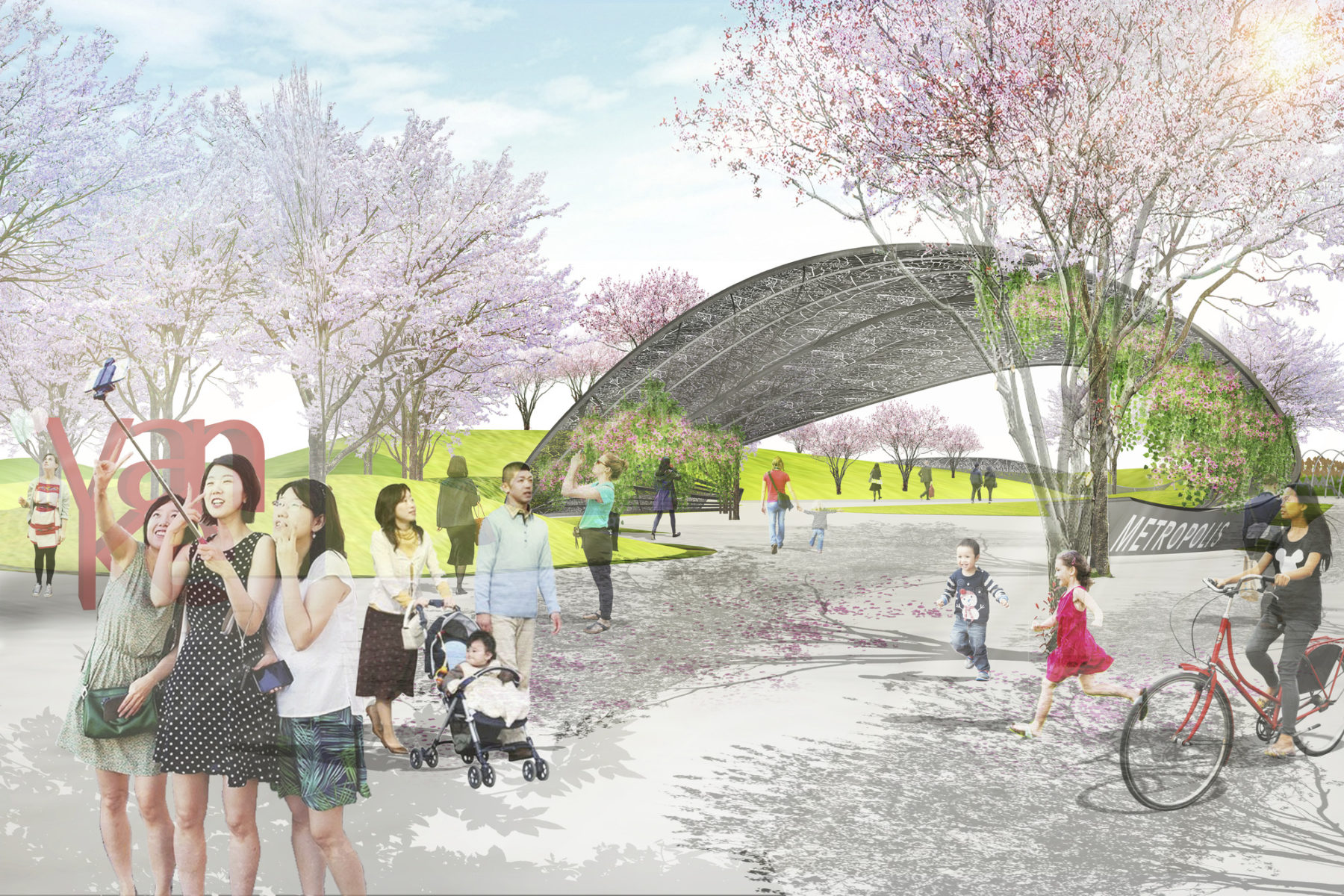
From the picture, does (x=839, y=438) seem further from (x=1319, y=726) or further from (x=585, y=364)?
(x=1319, y=726)

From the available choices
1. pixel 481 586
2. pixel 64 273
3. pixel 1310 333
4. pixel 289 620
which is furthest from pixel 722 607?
pixel 64 273

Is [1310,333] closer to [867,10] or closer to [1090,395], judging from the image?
[1090,395]

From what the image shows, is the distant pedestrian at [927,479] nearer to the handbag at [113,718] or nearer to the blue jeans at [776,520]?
the blue jeans at [776,520]

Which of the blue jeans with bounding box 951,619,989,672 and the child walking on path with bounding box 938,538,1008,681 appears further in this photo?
the blue jeans with bounding box 951,619,989,672

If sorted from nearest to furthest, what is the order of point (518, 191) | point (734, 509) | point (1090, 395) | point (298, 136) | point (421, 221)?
point (1090, 395) < point (298, 136) < point (421, 221) < point (518, 191) < point (734, 509)

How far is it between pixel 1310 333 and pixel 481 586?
989 centimetres

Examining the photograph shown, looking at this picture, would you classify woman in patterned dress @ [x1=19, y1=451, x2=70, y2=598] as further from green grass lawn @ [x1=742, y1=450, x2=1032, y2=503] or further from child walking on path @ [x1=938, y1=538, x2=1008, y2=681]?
green grass lawn @ [x1=742, y1=450, x2=1032, y2=503]

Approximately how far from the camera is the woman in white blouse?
4.84 metres

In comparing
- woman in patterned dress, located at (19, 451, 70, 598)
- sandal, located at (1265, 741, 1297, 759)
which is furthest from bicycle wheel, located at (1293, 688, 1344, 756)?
woman in patterned dress, located at (19, 451, 70, 598)

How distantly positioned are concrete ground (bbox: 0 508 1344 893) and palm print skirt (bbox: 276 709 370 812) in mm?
850

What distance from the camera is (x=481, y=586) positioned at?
16.8 ft

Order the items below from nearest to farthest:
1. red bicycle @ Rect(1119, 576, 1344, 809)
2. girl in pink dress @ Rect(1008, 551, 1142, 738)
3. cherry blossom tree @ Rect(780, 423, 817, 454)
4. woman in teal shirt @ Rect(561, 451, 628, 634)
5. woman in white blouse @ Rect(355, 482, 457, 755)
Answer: red bicycle @ Rect(1119, 576, 1344, 809) < woman in white blouse @ Rect(355, 482, 457, 755) < girl in pink dress @ Rect(1008, 551, 1142, 738) < woman in teal shirt @ Rect(561, 451, 628, 634) < cherry blossom tree @ Rect(780, 423, 817, 454)

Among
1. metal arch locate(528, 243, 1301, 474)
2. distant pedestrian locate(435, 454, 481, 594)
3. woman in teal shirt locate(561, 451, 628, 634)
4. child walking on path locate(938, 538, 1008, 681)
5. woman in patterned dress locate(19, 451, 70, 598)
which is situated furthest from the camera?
metal arch locate(528, 243, 1301, 474)

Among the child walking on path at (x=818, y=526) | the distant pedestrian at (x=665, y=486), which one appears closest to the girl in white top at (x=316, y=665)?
→ the child walking on path at (x=818, y=526)
